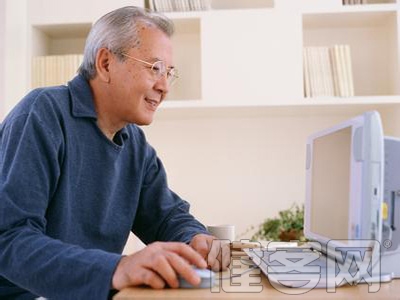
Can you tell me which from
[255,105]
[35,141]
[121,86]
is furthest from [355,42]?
[35,141]

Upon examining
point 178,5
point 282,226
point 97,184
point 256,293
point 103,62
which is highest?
point 178,5

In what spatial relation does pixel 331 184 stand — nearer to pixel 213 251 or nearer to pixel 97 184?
pixel 213 251

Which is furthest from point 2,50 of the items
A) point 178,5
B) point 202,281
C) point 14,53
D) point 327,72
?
point 202,281

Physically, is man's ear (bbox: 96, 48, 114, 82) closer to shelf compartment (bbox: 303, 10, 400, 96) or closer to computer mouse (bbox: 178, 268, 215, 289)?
computer mouse (bbox: 178, 268, 215, 289)

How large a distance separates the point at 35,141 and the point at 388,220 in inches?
28.1

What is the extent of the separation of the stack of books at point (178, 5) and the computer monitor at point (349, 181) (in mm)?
1470

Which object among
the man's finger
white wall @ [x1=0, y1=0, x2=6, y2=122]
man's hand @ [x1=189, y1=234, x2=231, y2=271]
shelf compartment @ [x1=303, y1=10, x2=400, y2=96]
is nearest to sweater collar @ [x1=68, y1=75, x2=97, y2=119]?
man's hand @ [x1=189, y1=234, x2=231, y2=271]

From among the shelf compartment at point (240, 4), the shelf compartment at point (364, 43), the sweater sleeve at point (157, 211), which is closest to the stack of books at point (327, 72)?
the shelf compartment at point (364, 43)

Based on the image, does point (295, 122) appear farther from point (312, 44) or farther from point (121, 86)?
point (121, 86)

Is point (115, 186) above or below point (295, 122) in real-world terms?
below

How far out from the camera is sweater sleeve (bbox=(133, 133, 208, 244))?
1374 millimetres

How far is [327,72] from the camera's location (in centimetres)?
246

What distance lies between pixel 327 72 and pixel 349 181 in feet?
5.30

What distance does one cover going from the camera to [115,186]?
1.34m
